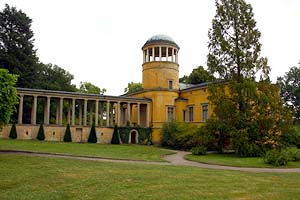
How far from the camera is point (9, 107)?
72.3 feet

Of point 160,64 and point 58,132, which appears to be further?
point 160,64

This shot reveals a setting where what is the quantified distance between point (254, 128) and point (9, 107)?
2100 centimetres

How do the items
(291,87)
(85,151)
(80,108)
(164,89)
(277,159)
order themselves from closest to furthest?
(277,159), (85,151), (164,89), (80,108), (291,87)

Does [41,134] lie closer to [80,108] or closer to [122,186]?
[80,108]

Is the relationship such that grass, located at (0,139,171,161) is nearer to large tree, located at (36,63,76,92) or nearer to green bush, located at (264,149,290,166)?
green bush, located at (264,149,290,166)

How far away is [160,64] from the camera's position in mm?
49156

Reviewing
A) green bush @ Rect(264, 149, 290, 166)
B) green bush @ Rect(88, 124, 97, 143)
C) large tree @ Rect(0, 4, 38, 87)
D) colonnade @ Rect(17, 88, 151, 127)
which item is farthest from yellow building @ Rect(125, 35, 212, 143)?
green bush @ Rect(264, 149, 290, 166)

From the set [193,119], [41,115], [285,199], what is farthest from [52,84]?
[285,199]

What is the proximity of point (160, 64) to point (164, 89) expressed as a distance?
12.6ft

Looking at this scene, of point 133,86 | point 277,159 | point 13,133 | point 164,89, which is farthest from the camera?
point 133,86

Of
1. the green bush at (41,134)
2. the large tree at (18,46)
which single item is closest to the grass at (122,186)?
the green bush at (41,134)

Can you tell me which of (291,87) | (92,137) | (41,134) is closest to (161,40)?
(92,137)

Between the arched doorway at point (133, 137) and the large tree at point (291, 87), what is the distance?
3913 centimetres

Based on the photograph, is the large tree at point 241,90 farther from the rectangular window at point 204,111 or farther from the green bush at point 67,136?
the green bush at point 67,136
